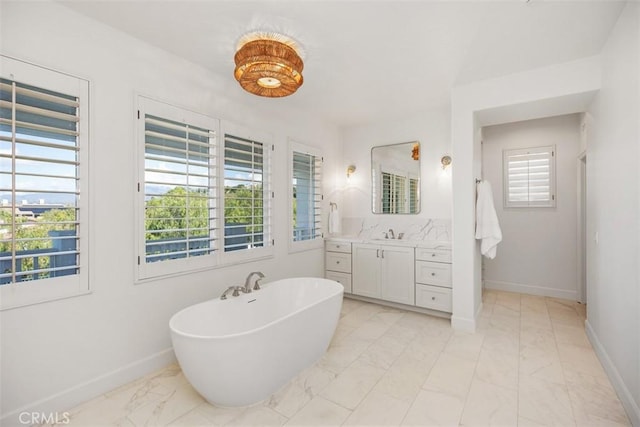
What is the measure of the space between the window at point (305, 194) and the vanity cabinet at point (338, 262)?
0.83ft

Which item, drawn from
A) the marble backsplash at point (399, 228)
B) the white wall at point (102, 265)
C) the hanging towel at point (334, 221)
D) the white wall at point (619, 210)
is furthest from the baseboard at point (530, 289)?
the white wall at point (102, 265)

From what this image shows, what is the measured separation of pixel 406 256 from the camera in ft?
12.3

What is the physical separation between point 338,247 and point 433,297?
142 cm

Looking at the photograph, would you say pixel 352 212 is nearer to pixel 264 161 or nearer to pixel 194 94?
pixel 264 161

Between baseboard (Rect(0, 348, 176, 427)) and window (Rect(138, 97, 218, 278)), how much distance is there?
695 mm

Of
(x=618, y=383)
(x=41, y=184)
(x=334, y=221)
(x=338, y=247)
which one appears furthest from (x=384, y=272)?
(x=41, y=184)

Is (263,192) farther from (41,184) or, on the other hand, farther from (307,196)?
(41,184)

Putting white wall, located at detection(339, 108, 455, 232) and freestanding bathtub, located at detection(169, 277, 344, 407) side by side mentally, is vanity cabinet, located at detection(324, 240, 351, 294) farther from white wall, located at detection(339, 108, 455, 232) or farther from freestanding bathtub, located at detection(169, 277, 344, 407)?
freestanding bathtub, located at detection(169, 277, 344, 407)

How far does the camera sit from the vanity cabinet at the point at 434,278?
11.4ft

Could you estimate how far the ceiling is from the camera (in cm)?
198

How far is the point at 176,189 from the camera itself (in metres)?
2.55

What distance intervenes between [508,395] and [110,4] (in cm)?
378

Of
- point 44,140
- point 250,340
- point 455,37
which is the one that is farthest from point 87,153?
point 455,37

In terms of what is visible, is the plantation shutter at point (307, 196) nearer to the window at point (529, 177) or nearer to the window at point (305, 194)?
the window at point (305, 194)
